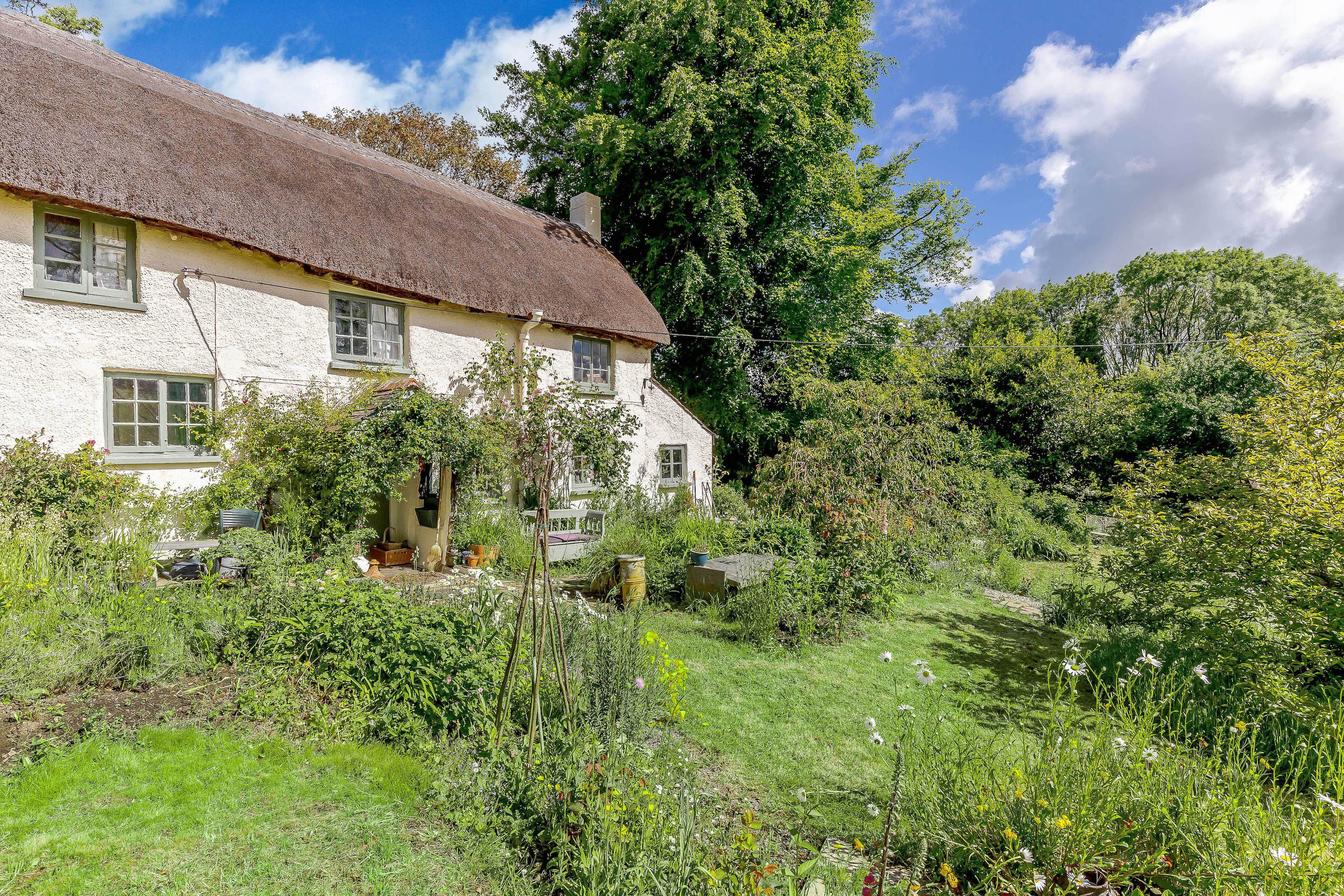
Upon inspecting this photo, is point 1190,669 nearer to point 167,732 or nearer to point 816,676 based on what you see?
point 816,676

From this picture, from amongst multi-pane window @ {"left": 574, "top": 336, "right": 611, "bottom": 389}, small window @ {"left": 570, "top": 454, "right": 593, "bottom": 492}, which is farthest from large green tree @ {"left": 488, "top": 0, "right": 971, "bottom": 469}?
small window @ {"left": 570, "top": 454, "right": 593, "bottom": 492}

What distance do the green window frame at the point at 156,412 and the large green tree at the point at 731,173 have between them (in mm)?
9208

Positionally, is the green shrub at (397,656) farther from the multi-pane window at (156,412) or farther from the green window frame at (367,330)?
the green window frame at (367,330)

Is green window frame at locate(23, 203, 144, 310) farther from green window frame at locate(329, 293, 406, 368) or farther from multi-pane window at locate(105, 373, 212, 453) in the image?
green window frame at locate(329, 293, 406, 368)

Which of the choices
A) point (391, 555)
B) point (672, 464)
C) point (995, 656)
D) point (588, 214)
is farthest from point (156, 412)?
point (588, 214)

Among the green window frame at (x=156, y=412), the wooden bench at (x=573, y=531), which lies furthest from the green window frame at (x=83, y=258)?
the wooden bench at (x=573, y=531)

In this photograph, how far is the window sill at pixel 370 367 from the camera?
799cm

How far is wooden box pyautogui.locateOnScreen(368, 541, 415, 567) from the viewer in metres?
7.95

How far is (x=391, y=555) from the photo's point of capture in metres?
7.96

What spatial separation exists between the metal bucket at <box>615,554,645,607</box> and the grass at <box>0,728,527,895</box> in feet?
11.3

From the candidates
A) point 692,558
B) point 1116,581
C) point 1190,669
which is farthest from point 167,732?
point 1116,581

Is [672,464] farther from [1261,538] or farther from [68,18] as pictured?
[68,18]

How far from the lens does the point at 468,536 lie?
805 centimetres

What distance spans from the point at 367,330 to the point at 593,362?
4280 mm
